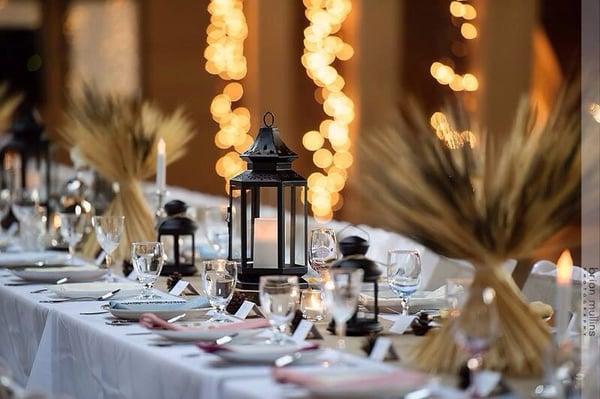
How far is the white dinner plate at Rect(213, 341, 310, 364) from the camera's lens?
9.68 ft

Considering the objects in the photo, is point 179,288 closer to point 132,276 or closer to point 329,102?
point 132,276

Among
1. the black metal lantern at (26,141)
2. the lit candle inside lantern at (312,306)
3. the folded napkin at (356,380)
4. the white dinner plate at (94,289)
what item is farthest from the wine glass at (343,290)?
the black metal lantern at (26,141)

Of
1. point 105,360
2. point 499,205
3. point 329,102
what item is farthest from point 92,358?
point 329,102

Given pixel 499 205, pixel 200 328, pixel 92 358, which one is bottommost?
pixel 92 358

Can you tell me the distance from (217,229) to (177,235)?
0.23 metres

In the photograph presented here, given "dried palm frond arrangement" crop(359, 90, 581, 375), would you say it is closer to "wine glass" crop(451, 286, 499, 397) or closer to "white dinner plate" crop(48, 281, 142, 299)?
"wine glass" crop(451, 286, 499, 397)

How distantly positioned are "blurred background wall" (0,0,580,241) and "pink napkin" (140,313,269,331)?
17.5 inches

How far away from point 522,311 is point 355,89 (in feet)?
21.3

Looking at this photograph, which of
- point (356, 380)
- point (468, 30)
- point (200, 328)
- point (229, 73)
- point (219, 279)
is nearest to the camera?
point (356, 380)

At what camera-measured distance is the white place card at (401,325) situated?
11.1 feet

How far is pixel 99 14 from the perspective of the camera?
15.3m

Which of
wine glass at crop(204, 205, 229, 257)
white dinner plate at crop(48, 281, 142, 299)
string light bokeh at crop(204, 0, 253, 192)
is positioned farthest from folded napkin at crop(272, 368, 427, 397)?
string light bokeh at crop(204, 0, 253, 192)

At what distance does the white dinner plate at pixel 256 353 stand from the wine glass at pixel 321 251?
0.87m

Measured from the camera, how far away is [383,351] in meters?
3.01
